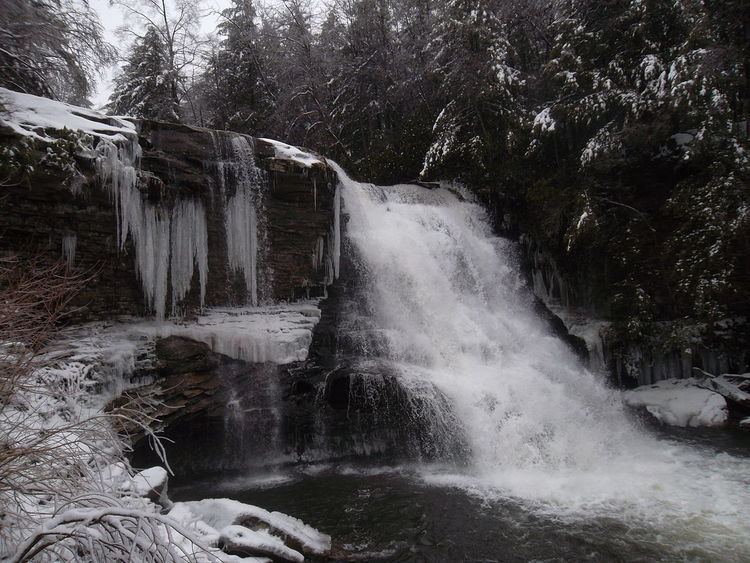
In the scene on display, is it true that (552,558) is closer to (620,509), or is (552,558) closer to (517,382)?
(620,509)

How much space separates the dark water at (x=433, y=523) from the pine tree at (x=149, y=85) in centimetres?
1669

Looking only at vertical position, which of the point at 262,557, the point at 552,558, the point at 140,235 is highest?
the point at 140,235

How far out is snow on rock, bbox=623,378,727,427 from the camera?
9.65 m

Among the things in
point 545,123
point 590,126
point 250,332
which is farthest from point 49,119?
point 590,126

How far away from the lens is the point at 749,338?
10516 mm

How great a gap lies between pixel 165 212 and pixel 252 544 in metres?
5.44

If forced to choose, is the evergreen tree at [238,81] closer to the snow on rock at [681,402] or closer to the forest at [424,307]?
the forest at [424,307]

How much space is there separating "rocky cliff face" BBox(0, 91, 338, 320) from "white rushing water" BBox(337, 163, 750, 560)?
159 cm

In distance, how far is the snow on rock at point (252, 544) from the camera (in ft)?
15.4

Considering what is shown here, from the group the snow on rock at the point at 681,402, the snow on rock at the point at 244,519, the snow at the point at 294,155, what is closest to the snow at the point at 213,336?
the snow on rock at the point at 244,519

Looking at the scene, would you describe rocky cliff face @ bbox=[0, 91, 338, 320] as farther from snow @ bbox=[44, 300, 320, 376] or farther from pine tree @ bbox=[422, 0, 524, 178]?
pine tree @ bbox=[422, 0, 524, 178]

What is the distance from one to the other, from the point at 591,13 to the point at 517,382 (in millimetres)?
9886

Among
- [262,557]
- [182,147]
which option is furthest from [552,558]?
[182,147]

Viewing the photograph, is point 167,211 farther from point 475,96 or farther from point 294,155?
point 475,96
